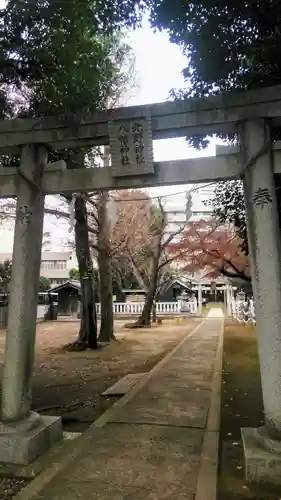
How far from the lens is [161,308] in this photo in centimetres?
3728

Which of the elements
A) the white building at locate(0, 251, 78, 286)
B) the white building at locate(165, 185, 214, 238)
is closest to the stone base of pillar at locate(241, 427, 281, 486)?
the white building at locate(165, 185, 214, 238)

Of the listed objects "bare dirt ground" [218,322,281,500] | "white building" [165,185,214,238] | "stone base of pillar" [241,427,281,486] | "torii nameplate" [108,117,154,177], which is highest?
"white building" [165,185,214,238]

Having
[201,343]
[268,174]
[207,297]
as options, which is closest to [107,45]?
[268,174]

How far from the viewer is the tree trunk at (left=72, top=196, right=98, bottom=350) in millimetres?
15984

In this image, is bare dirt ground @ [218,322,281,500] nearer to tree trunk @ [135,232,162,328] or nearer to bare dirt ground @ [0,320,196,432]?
bare dirt ground @ [0,320,196,432]

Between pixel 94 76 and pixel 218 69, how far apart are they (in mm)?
1898

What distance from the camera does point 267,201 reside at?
4613 mm

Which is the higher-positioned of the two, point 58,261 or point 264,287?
point 58,261

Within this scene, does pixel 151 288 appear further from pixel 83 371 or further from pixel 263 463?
pixel 263 463

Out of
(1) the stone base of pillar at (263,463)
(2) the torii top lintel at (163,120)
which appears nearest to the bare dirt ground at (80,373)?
(1) the stone base of pillar at (263,463)

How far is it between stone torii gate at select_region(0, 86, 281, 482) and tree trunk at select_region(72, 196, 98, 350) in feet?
34.7

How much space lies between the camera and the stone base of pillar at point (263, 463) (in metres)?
4.04

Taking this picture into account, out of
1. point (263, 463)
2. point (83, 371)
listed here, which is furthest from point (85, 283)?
point (263, 463)

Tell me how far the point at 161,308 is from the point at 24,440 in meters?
33.0
